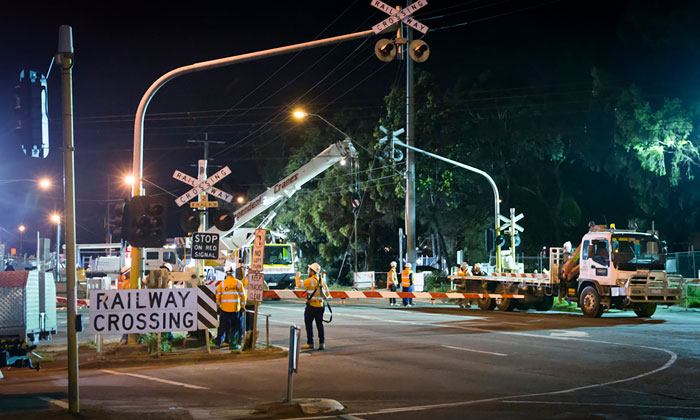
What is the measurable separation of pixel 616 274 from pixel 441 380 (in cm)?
1237

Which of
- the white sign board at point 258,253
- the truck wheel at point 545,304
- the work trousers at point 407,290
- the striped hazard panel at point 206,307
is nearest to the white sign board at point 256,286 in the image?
the white sign board at point 258,253

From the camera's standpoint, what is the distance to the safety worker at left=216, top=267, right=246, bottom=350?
16.1m

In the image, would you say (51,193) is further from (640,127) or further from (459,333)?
(459,333)

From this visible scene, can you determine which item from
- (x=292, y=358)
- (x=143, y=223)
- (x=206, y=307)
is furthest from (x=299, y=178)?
(x=292, y=358)

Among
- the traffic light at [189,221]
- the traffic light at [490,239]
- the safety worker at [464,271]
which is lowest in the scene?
the safety worker at [464,271]

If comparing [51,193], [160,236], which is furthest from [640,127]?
[51,193]

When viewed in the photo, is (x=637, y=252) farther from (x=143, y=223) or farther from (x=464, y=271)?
(x=143, y=223)

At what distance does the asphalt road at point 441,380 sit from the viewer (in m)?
9.52

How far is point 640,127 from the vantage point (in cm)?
3384

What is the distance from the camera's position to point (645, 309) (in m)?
23.2

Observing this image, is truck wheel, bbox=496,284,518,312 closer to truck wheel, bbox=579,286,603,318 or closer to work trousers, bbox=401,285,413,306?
truck wheel, bbox=579,286,603,318

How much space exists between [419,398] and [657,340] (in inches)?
345

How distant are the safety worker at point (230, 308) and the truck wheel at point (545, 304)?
14471 millimetres

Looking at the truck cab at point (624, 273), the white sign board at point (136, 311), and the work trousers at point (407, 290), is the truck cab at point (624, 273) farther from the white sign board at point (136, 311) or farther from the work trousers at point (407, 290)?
the white sign board at point (136, 311)
